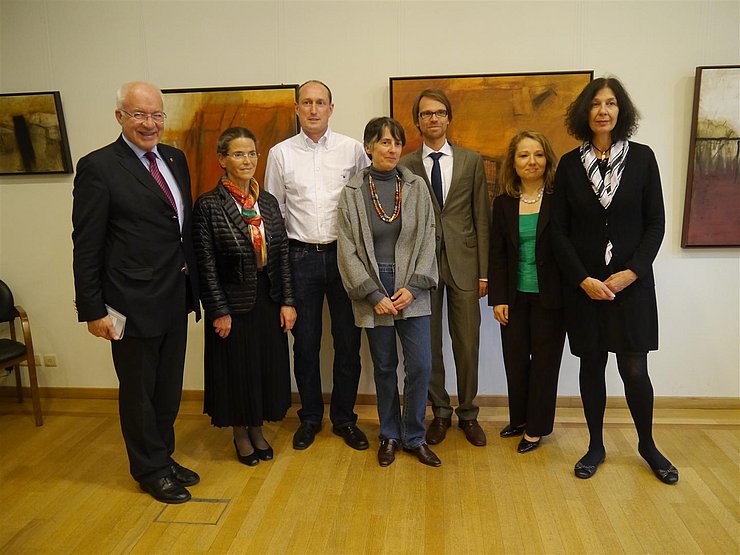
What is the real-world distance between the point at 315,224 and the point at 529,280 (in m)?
1.02

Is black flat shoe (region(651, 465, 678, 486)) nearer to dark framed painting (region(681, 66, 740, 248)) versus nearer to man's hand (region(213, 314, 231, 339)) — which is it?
dark framed painting (region(681, 66, 740, 248))

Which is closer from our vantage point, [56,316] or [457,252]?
[457,252]

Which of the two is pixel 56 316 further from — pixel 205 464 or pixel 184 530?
pixel 184 530

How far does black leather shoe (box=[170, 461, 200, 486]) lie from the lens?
267cm

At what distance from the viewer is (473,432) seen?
9.87 ft

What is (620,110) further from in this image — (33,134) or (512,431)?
(33,134)

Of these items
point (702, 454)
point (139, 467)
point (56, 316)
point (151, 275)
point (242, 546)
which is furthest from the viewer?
point (56, 316)

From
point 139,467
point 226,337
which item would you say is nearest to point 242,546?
point 139,467

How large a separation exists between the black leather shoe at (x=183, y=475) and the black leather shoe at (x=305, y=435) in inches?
19.8

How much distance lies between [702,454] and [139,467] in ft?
8.38

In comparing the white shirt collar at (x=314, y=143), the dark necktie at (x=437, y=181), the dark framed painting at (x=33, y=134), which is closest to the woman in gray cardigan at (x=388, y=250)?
the dark necktie at (x=437, y=181)

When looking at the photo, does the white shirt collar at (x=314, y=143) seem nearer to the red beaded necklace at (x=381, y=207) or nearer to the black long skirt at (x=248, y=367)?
the red beaded necklace at (x=381, y=207)

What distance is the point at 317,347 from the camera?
9.92 feet

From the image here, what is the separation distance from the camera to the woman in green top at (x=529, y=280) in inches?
106
